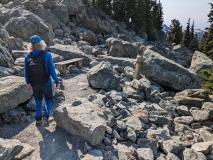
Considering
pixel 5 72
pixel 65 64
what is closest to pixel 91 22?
pixel 65 64

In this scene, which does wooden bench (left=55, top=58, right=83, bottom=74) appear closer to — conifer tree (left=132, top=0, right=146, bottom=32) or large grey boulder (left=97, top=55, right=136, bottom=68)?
large grey boulder (left=97, top=55, right=136, bottom=68)

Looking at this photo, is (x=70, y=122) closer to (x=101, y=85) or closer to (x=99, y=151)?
(x=99, y=151)

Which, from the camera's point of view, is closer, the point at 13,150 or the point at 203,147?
the point at 13,150

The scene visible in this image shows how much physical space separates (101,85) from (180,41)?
49963 mm

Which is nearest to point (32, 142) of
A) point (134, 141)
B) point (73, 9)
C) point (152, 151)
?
point (134, 141)

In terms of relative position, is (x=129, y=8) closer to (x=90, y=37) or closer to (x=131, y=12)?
(x=131, y=12)

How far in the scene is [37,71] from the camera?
17.6 ft

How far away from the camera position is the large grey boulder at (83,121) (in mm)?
5309

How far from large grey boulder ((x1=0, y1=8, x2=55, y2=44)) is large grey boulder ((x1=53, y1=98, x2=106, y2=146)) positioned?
11451 mm

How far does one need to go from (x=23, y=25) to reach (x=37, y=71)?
40.3 feet

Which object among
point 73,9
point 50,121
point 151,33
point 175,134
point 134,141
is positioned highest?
point 73,9

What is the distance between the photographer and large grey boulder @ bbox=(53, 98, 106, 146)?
17.4 feet

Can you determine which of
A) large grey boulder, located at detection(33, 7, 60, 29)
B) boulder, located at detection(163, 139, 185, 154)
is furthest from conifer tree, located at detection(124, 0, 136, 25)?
boulder, located at detection(163, 139, 185, 154)

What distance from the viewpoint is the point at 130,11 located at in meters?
41.7
